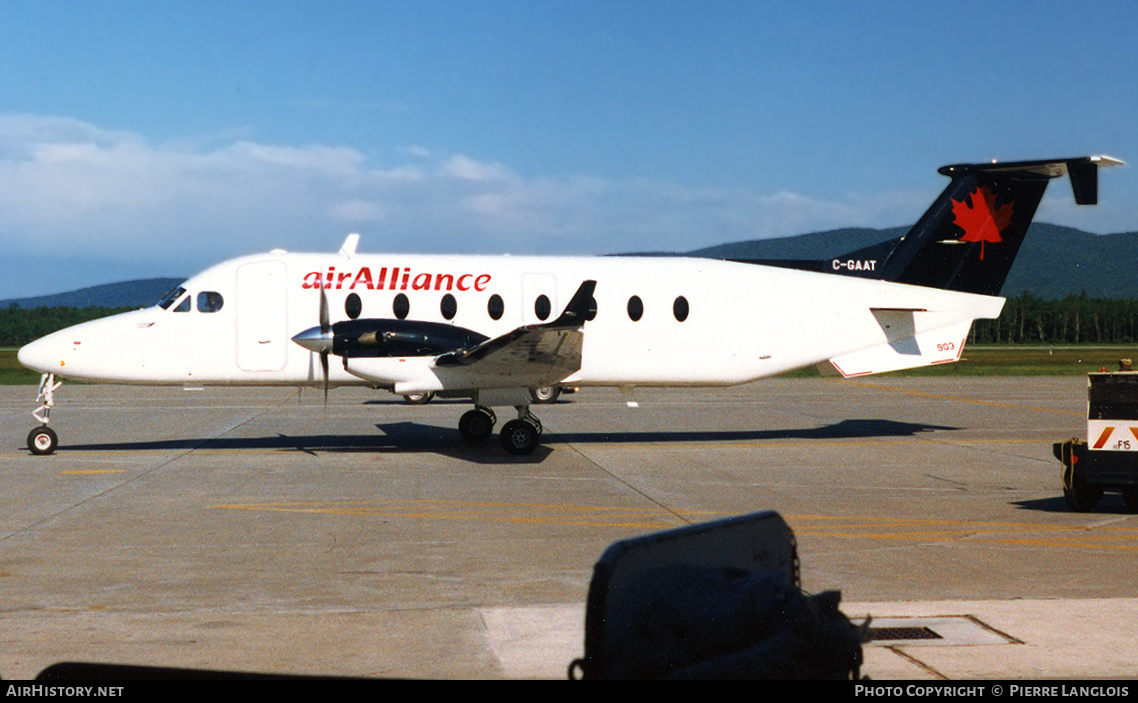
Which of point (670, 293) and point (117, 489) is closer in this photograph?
point (117, 489)

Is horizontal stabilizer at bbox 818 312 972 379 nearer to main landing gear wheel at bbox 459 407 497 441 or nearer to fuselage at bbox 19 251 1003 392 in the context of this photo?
fuselage at bbox 19 251 1003 392

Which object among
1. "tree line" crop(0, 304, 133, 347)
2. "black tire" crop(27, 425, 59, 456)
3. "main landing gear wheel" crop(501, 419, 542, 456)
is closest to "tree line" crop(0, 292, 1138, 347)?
"tree line" crop(0, 304, 133, 347)

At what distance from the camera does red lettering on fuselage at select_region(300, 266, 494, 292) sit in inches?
731

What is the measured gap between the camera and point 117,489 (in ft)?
46.8

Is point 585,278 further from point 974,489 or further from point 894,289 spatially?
point 974,489

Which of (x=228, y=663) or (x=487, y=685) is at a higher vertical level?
(x=487, y=685)

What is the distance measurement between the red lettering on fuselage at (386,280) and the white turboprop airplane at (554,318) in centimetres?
3

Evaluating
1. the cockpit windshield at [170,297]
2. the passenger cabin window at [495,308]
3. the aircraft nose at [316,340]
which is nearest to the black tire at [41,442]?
the cockpit windshield at [170,297]

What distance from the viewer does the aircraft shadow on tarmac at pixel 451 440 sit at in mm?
18938

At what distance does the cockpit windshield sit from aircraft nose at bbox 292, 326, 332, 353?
2.75 metres

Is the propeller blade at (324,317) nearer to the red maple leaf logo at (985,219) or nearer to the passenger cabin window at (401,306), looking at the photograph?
the passenger cabin window at (401,306)

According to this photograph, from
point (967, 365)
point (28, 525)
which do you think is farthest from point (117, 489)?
point (967, 365)

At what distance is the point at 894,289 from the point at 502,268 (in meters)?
7.90

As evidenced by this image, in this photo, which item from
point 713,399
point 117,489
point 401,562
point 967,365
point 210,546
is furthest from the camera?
point 967,365
